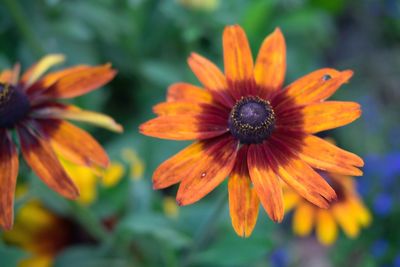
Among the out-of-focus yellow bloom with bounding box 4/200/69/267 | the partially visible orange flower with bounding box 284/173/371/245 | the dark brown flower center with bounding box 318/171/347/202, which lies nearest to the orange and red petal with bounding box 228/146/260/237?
the partially visible orange flower with bounding box 284/173/371/245

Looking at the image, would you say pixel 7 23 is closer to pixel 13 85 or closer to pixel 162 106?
Answer: pixel 13 85

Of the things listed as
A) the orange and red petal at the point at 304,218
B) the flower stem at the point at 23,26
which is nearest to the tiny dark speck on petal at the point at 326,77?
the orange and red petal at the point at 304,218

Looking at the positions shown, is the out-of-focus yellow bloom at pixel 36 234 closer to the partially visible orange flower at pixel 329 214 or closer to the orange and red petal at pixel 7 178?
the orange and red petal at pixel 7 178

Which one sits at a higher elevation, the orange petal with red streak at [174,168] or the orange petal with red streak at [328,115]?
the orange petal with red streak at [328,115]

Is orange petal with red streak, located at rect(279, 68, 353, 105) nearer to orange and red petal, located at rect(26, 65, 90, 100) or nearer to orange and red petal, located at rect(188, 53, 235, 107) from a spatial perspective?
orange and red petal, located at rect(188, 53, 235, 107)

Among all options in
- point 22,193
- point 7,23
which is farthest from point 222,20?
point 22,193

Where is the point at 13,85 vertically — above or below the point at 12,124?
above
